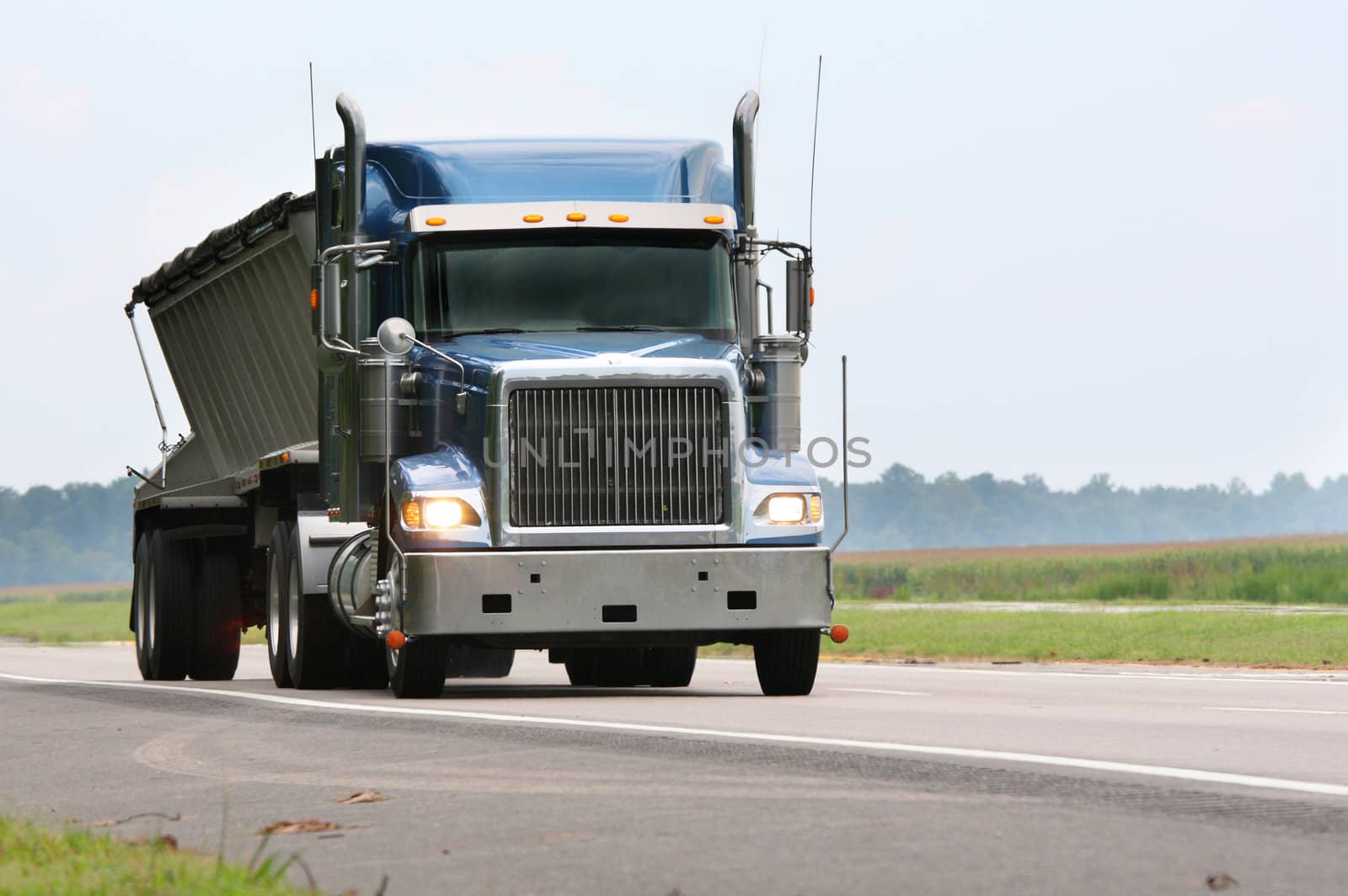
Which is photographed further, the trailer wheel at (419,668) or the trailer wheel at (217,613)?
the trailer wheel at (217,613)

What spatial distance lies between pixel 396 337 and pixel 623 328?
5.15ft

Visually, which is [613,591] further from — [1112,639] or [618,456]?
[1112,639]

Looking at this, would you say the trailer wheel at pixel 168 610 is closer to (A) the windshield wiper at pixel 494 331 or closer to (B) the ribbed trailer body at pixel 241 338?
(B) the ribbed trailer body at pixel 241 338

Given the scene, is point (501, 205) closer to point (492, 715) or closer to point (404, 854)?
point (492, 715)

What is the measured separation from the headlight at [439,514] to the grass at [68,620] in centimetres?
2472

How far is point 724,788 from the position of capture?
8844 millimetres

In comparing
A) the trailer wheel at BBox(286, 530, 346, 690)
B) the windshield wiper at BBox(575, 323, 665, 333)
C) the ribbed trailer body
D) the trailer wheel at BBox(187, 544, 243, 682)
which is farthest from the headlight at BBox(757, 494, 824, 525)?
the trailer wheel at BBox(187, 544, 243, 682)

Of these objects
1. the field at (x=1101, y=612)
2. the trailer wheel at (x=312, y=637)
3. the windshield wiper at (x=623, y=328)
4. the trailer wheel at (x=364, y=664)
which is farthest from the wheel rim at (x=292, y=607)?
the field at (x=1101, y=612)

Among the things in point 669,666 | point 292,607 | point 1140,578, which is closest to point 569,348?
point 292,607

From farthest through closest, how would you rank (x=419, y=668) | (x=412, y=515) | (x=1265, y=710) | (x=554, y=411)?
(x=419, y=668), (x=554, y=411), (x=412, y=515), (x=1265, y=710)

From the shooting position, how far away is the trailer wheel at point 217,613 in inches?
855

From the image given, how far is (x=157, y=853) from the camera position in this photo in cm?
727

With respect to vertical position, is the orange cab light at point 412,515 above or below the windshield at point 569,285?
below

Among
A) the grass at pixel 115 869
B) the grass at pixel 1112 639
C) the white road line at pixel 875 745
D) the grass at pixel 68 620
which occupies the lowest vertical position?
the grass at pixel 68 620
